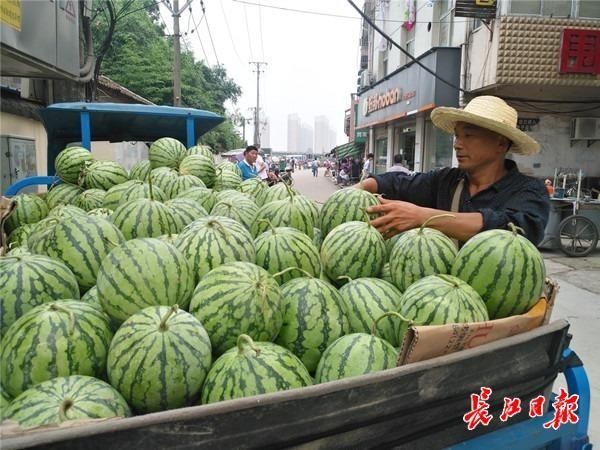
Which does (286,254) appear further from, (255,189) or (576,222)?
(576,222)

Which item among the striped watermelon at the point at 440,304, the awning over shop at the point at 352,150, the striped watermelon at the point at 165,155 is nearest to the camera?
Answer: the striped watermelon at the point at 440,304

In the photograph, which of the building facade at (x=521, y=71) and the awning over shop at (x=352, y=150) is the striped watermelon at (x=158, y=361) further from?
the awning over shop at (x=352, y=150)

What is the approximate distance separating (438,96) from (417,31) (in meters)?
5.05

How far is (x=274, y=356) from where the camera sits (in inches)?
57.5

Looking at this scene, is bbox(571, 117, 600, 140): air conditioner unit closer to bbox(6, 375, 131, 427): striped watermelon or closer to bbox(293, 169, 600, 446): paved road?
bbox(293, 169, 600, 446): paved road

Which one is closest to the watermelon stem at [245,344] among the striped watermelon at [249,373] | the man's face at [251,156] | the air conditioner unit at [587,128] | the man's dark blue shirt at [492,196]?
the striped watermelon at [249,373]

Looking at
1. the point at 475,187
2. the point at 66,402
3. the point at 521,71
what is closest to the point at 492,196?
the point at 475,187

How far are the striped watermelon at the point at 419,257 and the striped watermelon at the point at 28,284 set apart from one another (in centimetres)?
130

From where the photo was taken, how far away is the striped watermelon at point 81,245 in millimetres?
1993

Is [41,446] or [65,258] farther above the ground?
[65,258]

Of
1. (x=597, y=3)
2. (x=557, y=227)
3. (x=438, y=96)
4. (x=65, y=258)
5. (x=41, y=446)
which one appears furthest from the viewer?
(x=438, y=96)

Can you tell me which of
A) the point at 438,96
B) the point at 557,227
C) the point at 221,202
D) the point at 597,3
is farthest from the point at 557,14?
the point at 221,202

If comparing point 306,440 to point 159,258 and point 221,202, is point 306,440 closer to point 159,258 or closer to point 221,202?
point 159,258

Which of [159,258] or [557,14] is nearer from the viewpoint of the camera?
[159,258]
